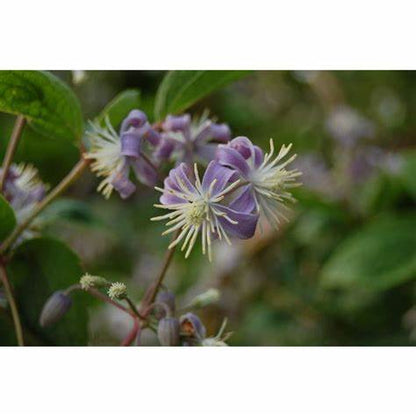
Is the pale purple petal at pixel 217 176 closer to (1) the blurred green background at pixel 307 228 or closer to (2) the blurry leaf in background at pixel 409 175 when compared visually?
(1) the blurred green background at pixel 307 228

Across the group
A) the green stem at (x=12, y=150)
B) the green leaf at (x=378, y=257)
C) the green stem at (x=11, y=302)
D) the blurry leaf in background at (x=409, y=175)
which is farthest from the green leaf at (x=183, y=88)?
the blurry leaf in background at (x=409, y=175)

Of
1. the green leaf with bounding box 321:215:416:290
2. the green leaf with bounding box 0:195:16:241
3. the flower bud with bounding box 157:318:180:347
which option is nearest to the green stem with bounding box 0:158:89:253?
the green leaf with bounding box 0:195:16:241

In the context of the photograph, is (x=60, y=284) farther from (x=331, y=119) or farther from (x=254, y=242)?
(x=331, y=119)

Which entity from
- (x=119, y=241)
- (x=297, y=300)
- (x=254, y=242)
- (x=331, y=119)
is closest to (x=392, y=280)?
(x=297, y=300)

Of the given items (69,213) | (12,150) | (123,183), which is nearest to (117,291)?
(123,183)

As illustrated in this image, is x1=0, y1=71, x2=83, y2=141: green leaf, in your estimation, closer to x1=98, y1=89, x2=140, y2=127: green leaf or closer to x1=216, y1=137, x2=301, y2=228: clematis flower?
x1=98, y1=89, x2=140, y2=127: green leaf
